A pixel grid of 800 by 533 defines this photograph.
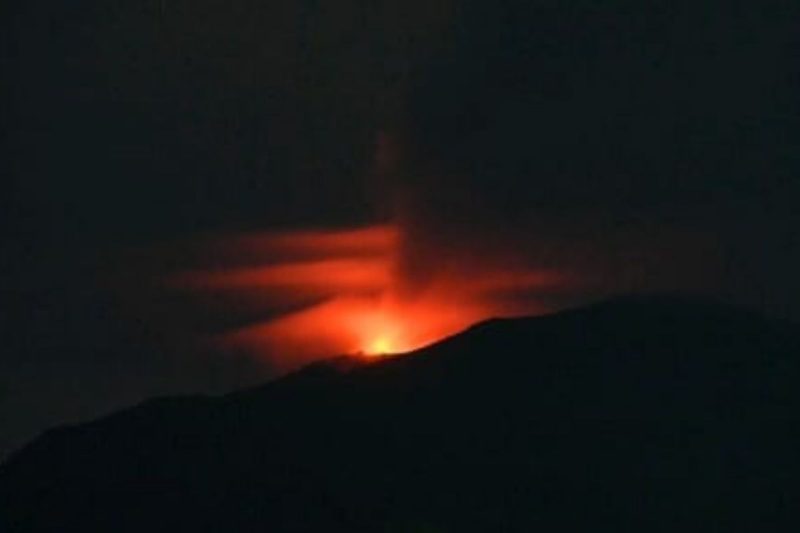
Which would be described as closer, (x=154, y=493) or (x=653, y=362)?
(x=154, y=493)

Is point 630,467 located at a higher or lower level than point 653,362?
lower

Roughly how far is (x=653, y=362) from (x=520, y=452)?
394 inches

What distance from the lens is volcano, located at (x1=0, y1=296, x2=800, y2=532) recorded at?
68.7m

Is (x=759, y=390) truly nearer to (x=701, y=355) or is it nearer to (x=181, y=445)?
(x=701, y=355)

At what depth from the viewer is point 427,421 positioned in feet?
259

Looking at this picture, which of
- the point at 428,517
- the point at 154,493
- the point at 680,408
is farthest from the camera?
the point at 680,408

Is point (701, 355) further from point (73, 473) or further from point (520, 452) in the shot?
point (73, 473)

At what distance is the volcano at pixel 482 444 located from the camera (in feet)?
225

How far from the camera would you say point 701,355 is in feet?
268

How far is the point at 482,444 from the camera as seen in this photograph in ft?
256

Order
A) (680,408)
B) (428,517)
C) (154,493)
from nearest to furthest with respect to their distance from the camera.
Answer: (428,517)
(154,493)
(680,408)

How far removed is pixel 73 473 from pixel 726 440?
961 inches

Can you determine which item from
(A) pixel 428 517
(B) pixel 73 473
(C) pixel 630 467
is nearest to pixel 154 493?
(B) pixel 73 473

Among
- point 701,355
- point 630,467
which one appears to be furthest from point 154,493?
point 701,355
